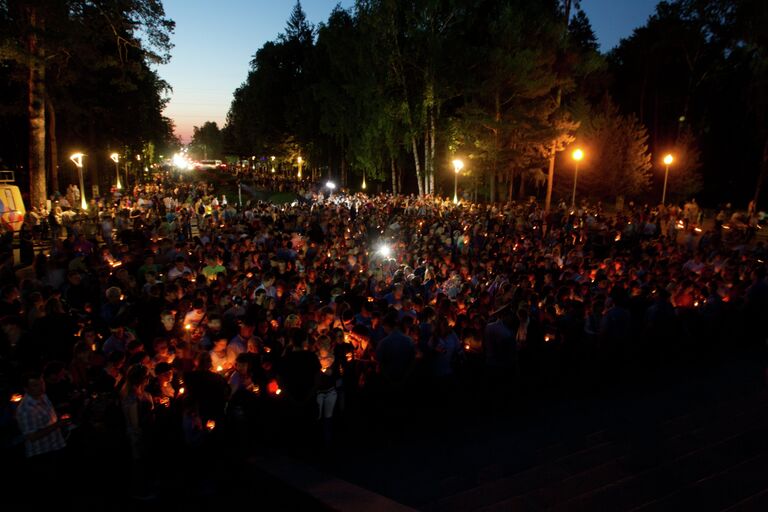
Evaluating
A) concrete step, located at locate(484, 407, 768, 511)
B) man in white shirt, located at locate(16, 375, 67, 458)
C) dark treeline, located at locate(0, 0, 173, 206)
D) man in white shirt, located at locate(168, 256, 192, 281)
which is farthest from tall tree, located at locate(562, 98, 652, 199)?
man in white shirt, located at locate(16, 375, 67, 458)


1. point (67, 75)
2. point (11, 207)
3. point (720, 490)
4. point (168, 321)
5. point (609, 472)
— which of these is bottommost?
point (609, 472)

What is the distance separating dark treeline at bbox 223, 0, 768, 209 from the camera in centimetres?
2594

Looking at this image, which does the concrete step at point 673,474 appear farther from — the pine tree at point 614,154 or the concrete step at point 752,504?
the pine tree at point 614,154

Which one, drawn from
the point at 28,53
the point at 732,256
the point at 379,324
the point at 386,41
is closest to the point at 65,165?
the point at 28,53

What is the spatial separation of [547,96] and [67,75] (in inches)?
978

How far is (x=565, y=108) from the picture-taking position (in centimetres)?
2766

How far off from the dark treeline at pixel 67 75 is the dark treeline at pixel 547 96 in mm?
13633

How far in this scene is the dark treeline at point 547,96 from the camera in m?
25.9

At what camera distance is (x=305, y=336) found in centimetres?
509

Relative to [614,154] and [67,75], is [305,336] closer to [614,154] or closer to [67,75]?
[67,75]

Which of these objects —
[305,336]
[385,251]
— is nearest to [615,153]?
[385,251]

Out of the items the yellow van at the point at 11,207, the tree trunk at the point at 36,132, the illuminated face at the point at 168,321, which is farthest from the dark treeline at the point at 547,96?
the illuminated face at the point at 168,321

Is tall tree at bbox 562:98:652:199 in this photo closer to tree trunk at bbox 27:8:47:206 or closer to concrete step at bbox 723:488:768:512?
tree trunk at bbox 27:8:47:206

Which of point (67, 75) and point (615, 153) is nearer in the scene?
point (67, 75)
